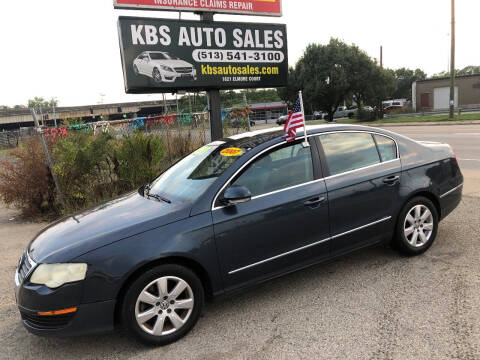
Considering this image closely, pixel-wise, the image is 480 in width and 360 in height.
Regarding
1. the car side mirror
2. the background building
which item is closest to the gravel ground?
the car side mirror

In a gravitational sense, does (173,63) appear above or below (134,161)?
above

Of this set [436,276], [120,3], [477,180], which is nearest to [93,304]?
[436,276]

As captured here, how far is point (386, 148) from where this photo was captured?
13.2ft

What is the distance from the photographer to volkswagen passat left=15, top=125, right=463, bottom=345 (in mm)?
2674

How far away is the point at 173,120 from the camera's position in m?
10.2

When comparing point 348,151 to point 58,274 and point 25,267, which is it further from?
point 25,267

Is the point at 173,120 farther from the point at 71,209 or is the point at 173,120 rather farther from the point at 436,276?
the point at 436,276

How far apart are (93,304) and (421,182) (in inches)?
132

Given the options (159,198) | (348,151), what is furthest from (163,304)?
(348,151)

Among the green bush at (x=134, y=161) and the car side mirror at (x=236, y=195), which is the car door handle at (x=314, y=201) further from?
the green bush at (x=134, y=161)

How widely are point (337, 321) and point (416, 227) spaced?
1.63m

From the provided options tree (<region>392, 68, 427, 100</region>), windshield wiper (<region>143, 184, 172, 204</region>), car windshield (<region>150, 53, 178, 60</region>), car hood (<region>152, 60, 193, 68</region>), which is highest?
tree (<region>392, 68, 427, 100</region>)

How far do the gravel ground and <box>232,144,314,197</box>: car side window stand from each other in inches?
41.0

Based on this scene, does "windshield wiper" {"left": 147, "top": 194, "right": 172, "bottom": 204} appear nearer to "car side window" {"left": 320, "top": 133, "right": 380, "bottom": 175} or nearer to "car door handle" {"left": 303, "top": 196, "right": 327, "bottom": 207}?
"car door handle" {"left": 303, "top": 196, "right": 327, "bottom": 207}
